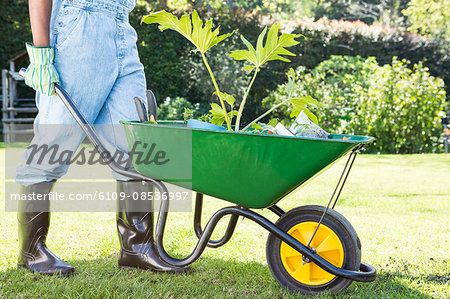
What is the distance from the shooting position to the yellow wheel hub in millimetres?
1812

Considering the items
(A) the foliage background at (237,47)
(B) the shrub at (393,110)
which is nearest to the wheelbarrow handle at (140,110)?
(B) the shrub at (393,110)

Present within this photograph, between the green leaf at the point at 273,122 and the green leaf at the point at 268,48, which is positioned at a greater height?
the green leaf at the point at 268,48

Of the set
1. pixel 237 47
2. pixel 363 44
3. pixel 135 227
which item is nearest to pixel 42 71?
pixel 135 227

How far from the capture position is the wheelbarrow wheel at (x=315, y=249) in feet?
5.82

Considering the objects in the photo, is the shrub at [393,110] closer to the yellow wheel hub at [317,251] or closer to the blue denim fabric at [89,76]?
the blue denim fabric at [89,76]

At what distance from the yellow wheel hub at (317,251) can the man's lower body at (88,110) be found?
0.53m

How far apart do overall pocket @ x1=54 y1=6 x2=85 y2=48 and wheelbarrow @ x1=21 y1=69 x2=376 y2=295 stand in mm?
202

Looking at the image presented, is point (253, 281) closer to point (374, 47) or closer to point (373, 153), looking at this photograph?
point (373, 153)

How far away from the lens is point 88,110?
2.09 meters

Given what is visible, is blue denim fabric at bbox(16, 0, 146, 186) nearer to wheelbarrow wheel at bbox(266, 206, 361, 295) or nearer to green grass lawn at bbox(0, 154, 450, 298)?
green grass lawn at bbox(0, 154, 450, 298)

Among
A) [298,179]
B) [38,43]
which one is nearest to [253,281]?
[298,179]

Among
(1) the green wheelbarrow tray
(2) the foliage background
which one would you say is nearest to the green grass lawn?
(1) the green wheelbarrow tray

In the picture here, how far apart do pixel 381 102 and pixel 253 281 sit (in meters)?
5.61

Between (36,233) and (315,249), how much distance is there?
1178mm
